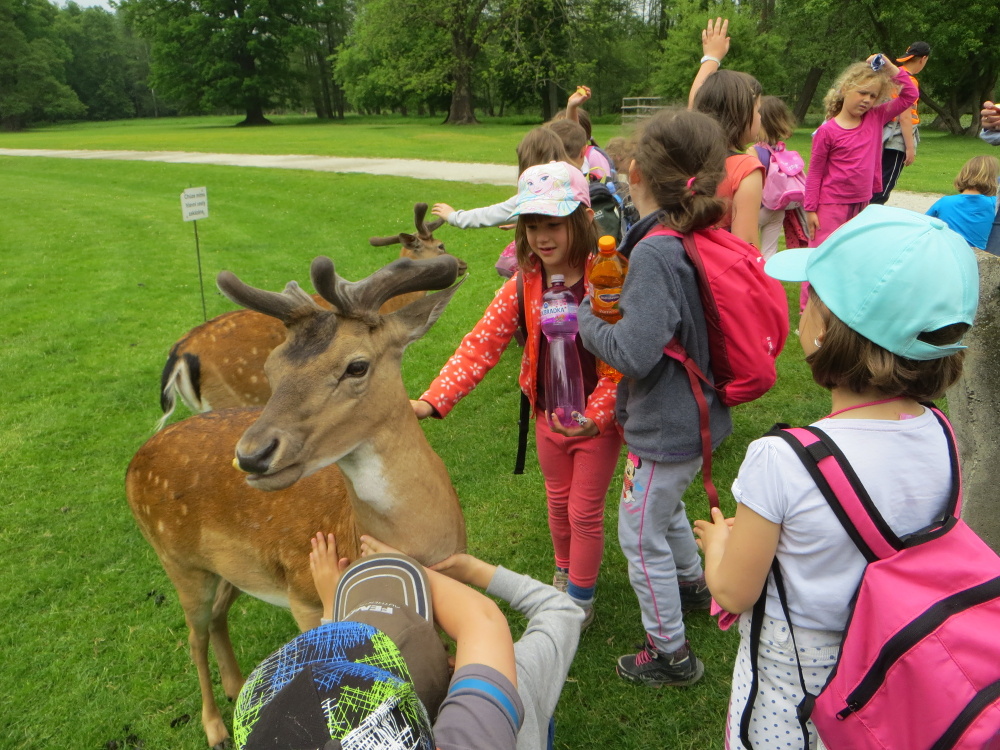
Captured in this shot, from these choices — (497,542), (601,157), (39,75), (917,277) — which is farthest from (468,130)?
(39,75)

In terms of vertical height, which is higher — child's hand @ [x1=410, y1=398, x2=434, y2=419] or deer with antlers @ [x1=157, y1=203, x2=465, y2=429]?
child's hand @ [x1=410, y1=398, x2=434, y2=419]

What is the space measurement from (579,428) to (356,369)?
1027 mm

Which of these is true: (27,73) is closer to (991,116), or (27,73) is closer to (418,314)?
(991,116)

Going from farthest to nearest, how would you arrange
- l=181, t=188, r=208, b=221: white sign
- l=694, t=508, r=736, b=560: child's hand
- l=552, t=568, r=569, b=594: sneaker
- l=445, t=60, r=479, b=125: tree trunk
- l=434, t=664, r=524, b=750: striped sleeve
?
l=445, t=60, r=479, b=125: tree trunk
l=181, t=188, r=208, b=221: white sign
l=552, t=568, r=569, b=594: sneaker
l=694, t=508, r=736, b=560: child's hand
l=434, t=664, r=524, b=750: striped sleeve

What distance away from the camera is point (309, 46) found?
61.8 metres

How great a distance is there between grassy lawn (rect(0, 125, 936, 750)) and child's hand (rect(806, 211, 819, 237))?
1193mm

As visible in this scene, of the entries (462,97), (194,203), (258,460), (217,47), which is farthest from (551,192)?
(217,47)

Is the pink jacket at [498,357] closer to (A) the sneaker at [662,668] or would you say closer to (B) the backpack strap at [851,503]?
(A) the sneaker at [662,668]

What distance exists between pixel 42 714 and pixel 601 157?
5.48 metres

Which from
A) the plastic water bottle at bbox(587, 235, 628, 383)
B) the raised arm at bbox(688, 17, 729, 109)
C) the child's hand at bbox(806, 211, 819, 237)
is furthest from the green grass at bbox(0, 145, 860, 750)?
the raised arm at bbox(688, 17, 729, 109)

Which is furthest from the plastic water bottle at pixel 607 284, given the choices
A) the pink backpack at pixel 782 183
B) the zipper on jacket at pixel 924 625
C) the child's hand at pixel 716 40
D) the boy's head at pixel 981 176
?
the boy's head at pixel 981 176

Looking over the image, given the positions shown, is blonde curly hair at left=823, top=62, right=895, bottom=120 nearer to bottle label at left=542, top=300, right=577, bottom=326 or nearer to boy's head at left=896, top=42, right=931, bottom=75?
boy's head at left=896, top=42, right=931, bottom=75

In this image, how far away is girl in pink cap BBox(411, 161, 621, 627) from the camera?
2.90 metres

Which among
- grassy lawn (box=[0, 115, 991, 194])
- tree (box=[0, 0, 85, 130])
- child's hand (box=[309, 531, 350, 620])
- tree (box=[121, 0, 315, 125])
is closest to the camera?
child's hand (box=[309, 531, 350, 620])
